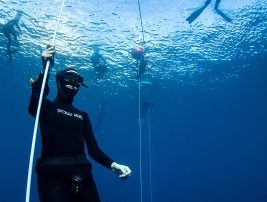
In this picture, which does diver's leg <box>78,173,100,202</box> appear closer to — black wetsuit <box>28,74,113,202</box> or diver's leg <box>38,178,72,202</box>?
black wetsuit <box>28,74,113,202</box>

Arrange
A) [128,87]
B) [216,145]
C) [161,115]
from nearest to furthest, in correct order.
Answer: [128,87] → [161,115] → [216,145]

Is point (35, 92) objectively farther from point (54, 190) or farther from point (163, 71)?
point (163, 71)

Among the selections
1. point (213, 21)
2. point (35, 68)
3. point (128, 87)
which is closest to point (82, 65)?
point (35, 68)

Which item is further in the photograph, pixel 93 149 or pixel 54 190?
pixel 93 149

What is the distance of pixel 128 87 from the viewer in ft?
102

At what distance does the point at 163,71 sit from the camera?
26.5m

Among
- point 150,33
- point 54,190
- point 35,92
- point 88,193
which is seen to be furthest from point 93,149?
point 150,33

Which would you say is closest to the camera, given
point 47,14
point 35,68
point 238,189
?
point 47,14

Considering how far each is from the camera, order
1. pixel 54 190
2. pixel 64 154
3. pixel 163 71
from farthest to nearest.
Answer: pixel 163 71
pixel 64 154
pixel 54 190

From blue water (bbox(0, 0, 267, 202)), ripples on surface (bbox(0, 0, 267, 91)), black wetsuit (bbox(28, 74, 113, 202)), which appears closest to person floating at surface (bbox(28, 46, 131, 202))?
black wetsuit (bbox(28, 74, 113, 202))

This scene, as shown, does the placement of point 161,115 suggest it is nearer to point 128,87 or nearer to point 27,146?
point 128,87

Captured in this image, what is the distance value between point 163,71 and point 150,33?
7.69 m

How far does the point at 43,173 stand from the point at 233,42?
20.0 metres

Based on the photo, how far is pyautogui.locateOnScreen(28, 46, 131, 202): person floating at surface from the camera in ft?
11.8
